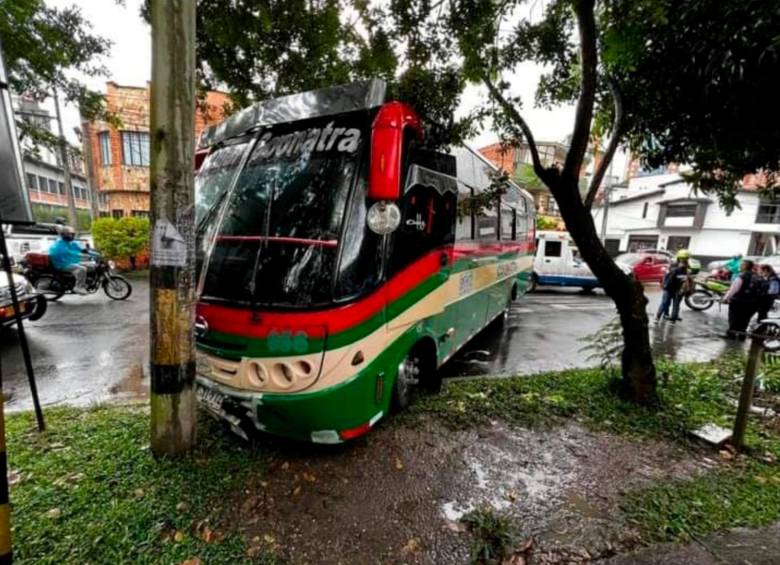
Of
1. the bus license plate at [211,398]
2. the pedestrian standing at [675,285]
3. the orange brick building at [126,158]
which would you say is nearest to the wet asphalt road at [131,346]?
the pedestrian standing at [675,285]

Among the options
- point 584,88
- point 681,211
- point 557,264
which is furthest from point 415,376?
point 681,211

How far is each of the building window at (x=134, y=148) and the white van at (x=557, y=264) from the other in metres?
17.7

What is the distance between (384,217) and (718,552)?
2908mm

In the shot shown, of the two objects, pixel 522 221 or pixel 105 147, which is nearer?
pixel 522 221

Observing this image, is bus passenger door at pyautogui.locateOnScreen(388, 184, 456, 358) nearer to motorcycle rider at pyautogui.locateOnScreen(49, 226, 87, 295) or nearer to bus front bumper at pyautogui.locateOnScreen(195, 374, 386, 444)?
bus front bumper at pyautogui.locateOnScreen(195, 374, 386, 444)

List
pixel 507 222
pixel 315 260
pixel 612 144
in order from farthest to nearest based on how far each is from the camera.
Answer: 1. pixel 507 222
2. pixel 612 144
3. pixel 315 260

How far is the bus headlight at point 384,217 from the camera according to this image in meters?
2.73

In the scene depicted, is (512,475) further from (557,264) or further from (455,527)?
(557,264)

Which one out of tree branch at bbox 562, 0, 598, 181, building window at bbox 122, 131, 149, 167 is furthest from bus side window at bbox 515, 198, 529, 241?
building window at bbox 122, 131, 149, 167

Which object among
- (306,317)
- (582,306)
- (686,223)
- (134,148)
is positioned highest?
(134,148)

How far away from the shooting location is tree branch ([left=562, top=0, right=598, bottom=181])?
11.4 feet

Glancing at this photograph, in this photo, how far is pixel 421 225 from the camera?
3553 mm

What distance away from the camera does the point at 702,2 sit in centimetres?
274

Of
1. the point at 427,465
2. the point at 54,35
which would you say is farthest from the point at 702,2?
the point at 54,35
